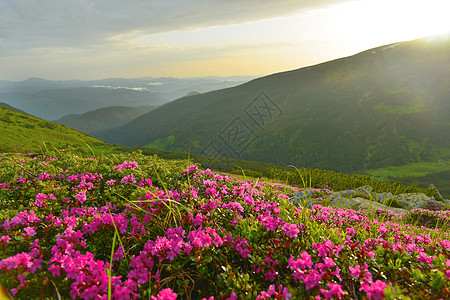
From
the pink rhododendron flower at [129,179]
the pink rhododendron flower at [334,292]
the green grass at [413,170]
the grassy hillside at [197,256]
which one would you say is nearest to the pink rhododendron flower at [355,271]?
the grassy hillside at [197,256]

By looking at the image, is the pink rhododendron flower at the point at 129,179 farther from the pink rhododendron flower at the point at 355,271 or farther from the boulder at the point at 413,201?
the boulder at the point at 413,201

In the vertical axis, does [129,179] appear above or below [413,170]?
above

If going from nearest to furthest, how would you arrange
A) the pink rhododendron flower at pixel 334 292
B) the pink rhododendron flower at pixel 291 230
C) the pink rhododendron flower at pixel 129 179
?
the pink rhododendron flower at pixel 334 292
the pink rhododendron flower at pixel 291 230
the pink rhododendron flower at pixel 129 179

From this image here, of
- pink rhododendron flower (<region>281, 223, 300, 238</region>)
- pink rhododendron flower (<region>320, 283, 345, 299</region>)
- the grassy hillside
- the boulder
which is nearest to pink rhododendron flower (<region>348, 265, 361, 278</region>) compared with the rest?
the grassy hillside

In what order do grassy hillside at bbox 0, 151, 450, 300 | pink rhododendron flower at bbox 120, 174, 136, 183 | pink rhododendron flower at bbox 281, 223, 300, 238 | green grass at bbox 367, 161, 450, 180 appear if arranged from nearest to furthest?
grassy hillside at bbox 0, 151, 450, 300
pink rhododendron flower at bbox 281, 223, 300, 238
pink rhododendron flower at bbox 120, 174, 136, 183
green grass at bbox 367, 161, 450, 180

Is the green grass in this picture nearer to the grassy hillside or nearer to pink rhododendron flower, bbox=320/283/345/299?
the grassy hillside

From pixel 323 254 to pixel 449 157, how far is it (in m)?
248

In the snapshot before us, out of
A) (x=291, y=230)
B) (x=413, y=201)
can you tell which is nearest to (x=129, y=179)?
(x=291, y=230)

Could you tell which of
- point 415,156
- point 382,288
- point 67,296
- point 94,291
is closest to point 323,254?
point 382,288

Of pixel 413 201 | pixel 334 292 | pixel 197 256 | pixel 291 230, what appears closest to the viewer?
pixel 334 292

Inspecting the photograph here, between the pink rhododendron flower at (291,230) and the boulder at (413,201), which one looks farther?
the boulder at (413,201)

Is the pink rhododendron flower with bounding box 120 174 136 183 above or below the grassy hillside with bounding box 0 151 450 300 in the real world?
above

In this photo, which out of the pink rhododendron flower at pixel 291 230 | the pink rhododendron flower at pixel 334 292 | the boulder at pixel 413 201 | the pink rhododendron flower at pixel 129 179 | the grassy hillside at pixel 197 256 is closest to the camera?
the pink rhododendron flower at pixel 334 292

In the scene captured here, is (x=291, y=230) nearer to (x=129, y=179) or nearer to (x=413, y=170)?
(x=129, y=179)
